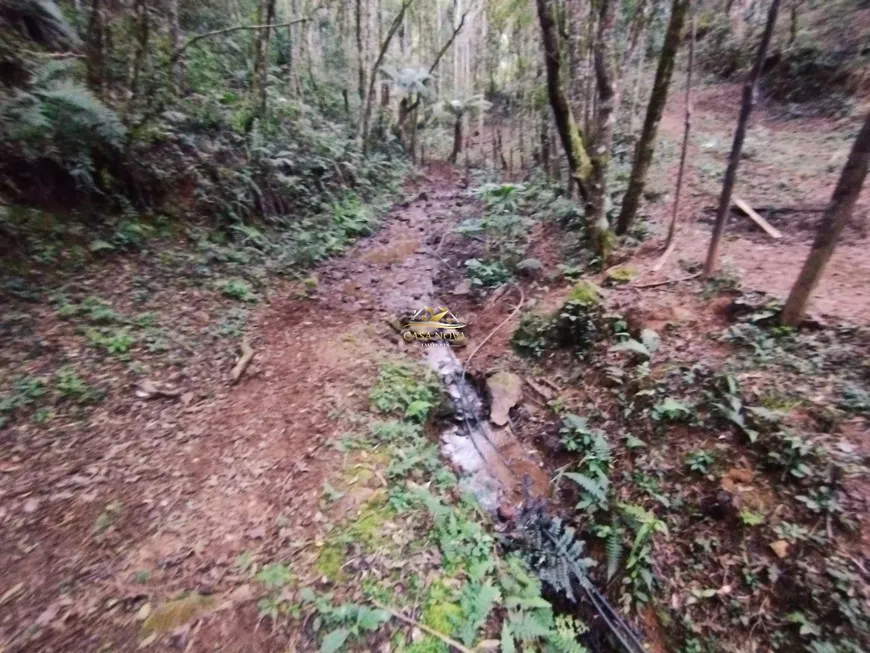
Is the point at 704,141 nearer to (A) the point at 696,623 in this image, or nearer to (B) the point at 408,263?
(B) the point at 408,263

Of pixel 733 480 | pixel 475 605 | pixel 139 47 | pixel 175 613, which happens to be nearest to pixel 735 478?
pixel 733 480

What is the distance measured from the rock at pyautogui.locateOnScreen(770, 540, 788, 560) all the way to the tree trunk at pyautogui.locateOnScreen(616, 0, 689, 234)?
5512 mm

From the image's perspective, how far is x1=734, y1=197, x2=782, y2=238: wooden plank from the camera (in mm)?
7023

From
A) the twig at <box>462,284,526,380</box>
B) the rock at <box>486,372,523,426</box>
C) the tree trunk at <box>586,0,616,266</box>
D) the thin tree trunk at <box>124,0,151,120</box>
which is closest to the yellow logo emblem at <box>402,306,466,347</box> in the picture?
the twig at <box>462,284,526,380</box>

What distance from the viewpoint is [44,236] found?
6012 mm

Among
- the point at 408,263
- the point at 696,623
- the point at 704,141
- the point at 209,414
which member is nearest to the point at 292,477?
the point at 209,414

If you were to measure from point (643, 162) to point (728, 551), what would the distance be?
5.65 metres

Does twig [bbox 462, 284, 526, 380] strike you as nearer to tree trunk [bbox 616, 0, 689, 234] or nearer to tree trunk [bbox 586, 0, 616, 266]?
tree trunk [bbox 586, 0, 616, 266]

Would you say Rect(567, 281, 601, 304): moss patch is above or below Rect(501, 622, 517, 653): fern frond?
above

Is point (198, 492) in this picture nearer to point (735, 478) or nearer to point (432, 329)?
point (432, 329)

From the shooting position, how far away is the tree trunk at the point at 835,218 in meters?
3.97

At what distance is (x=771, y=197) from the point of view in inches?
321

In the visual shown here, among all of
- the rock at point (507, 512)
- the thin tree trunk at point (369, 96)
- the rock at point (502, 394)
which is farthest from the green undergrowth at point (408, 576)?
the thin tree trunk at point (369, 96)

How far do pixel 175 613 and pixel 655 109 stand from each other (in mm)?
8140
